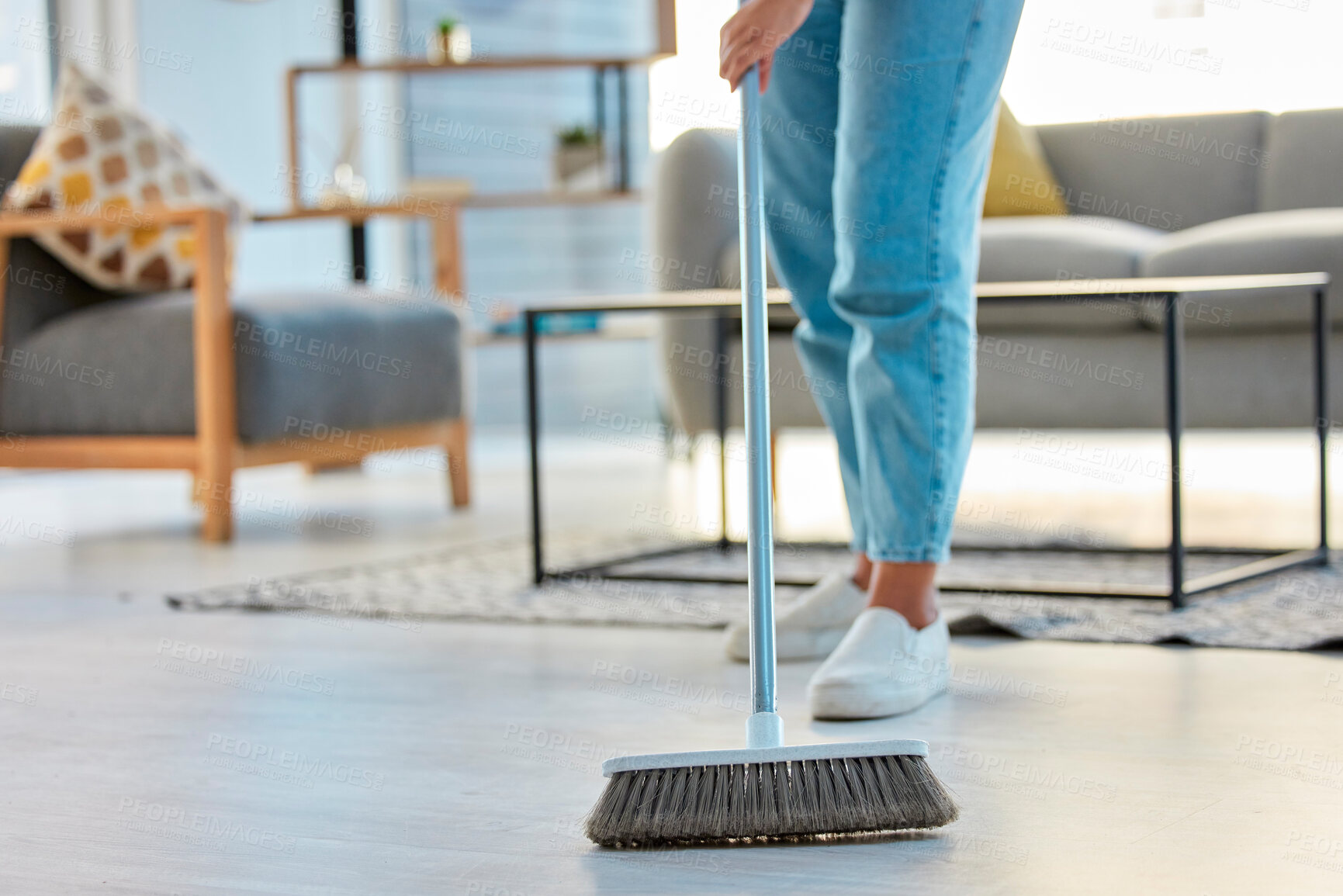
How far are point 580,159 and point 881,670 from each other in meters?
3.31

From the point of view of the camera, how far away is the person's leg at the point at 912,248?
1117mm

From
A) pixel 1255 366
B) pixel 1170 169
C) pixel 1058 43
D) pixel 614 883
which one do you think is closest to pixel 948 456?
pixel 614 883

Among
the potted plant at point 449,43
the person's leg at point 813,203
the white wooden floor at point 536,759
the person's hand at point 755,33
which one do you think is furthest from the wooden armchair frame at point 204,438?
the potted plant at point 449,43

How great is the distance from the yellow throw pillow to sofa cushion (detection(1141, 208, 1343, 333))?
617mm

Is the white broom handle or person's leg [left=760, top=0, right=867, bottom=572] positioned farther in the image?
person's leg [left=760, top=0, right=867, bottom=572]

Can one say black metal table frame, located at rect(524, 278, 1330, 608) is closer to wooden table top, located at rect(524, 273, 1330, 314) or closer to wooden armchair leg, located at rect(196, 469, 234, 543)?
wooden table top, located at rect(524, 273, 1330, 314)

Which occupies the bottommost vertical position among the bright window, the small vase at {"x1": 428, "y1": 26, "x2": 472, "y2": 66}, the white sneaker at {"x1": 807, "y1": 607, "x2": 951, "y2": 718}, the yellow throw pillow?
the white sneaker at {"x1": 807, "y1": 607, "x2": 951, "y2": 718}

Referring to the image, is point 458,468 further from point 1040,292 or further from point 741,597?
point 1040,292

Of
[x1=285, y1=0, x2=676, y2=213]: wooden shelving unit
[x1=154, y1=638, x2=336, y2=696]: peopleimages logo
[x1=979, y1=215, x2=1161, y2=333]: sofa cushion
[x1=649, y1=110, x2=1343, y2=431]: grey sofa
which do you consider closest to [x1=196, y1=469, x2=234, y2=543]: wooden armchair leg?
[x1=649, y1=110, x2=1343, y2=431]: grey sofa

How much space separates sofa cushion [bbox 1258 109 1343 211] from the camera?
2.85 meters

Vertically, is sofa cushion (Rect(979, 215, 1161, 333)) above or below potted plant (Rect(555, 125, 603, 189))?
below

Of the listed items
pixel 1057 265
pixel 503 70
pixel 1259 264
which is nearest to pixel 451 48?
pixel 503 70

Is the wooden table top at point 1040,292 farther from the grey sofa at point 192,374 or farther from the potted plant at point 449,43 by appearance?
the potted plant at point 449,43

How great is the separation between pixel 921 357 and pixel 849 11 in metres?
0.28
